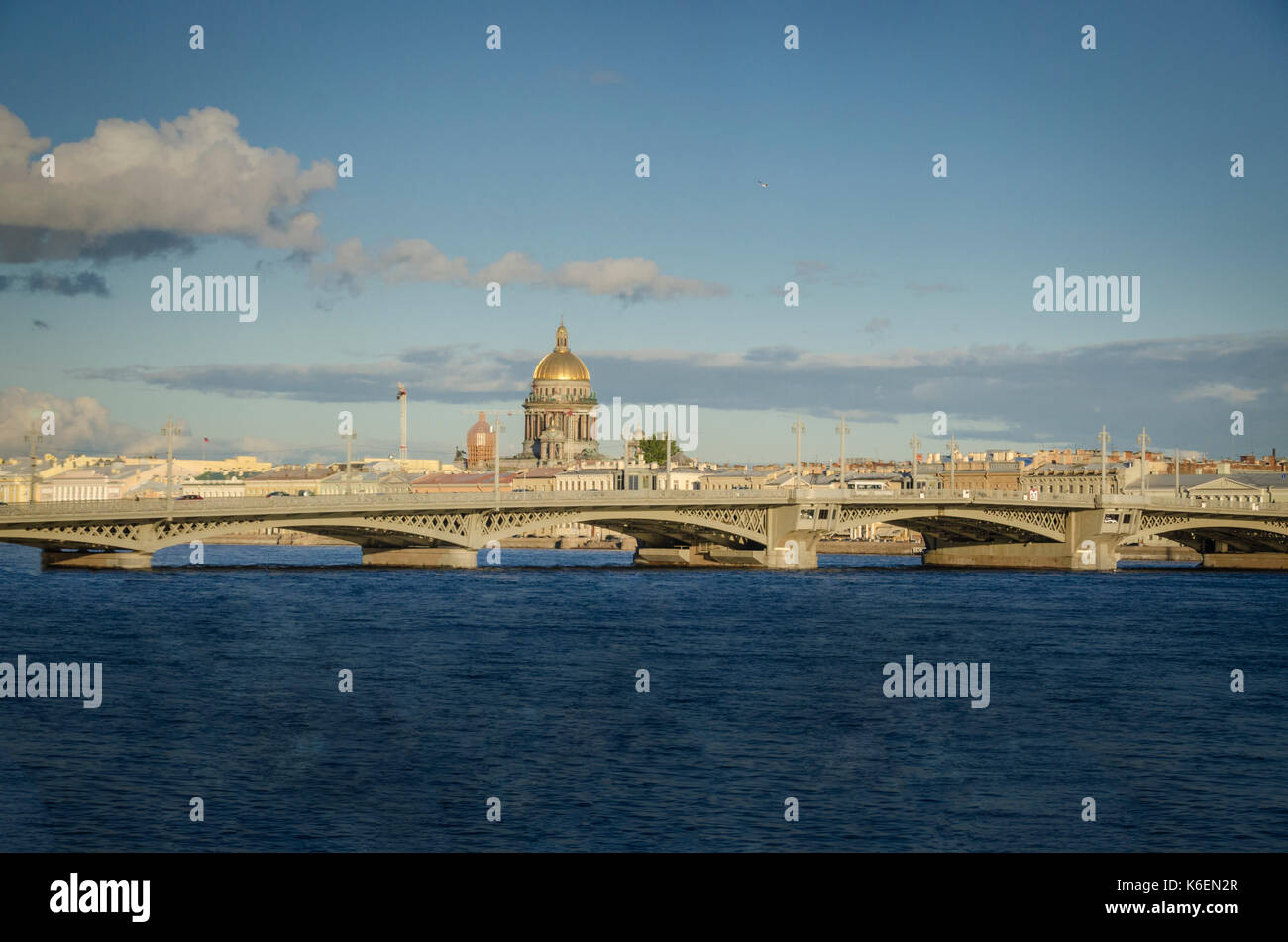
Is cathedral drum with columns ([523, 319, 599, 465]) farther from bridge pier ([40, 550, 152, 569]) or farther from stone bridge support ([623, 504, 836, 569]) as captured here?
bridge pier ([40, 550, 152, 569])

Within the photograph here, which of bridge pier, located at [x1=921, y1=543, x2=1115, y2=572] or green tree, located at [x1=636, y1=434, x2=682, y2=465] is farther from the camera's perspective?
green tree, located at [x1=636, y1=434, x2=682, y2=465]

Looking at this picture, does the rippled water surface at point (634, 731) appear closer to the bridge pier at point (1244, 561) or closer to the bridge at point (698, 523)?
the bridge at point (698, 523)

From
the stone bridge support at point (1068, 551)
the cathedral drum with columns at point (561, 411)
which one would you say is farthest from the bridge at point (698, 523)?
the cathedral drum with columns at point (561, 411)

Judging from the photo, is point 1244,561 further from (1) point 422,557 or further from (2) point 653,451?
(2) point 653,451

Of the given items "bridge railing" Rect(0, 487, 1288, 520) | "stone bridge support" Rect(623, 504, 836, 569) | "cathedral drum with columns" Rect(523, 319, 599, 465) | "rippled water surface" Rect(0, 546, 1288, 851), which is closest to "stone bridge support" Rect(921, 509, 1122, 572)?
"bridge railing" Rect(0, 487, 1288, 520)

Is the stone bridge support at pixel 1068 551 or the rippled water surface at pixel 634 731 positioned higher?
the stone bridge support at pixel 1068 551
